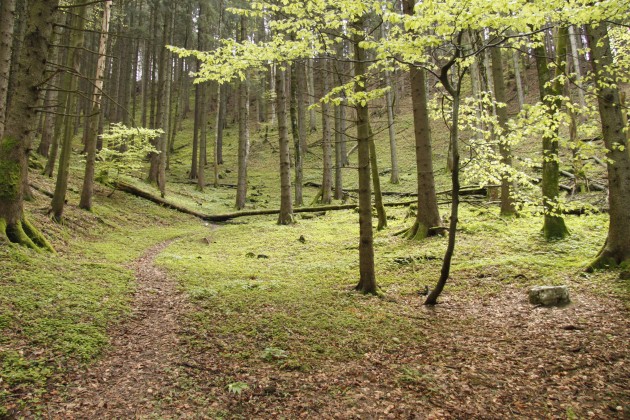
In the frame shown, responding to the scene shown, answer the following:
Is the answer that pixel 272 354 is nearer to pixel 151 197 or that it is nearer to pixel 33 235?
pixel 33 235

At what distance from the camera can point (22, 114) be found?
21.9 ft

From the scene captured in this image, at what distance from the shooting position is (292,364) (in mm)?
4629

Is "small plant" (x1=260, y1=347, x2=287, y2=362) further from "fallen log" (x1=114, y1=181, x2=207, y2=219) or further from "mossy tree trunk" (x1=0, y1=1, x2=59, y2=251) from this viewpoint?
"fallen log" (x1=114, y1=181, x2=207, y2=219)

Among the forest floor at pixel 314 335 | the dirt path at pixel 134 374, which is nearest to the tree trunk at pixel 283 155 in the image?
the forest floor at pixel 314 335

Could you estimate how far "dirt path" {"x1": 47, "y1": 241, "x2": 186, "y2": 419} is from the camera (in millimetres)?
3566

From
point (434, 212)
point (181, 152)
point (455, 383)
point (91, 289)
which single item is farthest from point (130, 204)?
point (181, 152)

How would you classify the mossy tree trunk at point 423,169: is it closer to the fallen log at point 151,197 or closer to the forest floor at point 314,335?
the forest floor at point 314,335

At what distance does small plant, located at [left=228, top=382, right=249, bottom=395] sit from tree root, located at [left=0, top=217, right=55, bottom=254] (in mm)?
4993

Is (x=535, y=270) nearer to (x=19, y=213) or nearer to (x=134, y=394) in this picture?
(x=134, y=394)

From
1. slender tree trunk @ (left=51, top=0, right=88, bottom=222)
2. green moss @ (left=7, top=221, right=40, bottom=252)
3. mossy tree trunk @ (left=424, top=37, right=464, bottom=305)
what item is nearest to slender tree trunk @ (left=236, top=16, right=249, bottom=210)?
slender tree trunk @ (left=51, top=0, right=88, bottom=222)

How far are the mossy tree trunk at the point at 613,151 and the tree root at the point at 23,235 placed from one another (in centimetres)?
1008

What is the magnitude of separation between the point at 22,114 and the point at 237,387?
6082 millimetres

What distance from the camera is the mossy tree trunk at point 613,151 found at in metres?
6.43

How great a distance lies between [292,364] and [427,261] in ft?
16.5
